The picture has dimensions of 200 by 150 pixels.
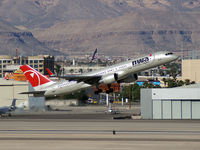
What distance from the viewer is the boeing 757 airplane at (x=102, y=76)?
3841 inches

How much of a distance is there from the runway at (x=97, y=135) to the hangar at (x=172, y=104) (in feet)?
35.6

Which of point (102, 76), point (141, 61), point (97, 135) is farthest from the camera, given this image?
point (102, 76)

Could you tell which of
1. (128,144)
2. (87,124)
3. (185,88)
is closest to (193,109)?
(185,88)

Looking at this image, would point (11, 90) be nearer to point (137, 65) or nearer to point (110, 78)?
point (110, 78)

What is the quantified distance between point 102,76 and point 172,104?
14.0 m

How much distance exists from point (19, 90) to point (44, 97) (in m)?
26.1

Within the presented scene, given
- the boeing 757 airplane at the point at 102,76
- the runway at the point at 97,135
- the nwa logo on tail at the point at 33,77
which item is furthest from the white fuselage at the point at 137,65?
the runway at the point at 97,135

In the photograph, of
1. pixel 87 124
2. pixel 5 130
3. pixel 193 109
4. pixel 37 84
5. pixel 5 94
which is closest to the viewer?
pixel 5 130

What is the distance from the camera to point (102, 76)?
99.8 metres

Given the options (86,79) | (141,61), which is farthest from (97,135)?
(86,79)

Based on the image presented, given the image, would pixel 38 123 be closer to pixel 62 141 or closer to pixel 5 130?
pixel 5 130

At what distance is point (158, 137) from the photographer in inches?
2749

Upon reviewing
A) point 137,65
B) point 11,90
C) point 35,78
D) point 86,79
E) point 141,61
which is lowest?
point 11,90

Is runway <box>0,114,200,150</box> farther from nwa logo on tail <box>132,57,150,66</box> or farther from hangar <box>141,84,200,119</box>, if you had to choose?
nwa logo on tail <box>132,57,150,66</box>
